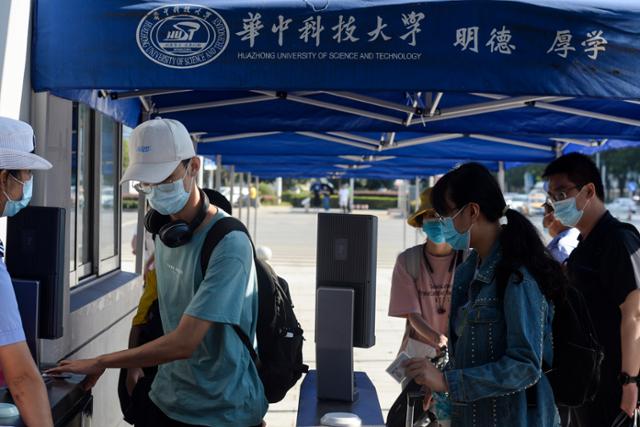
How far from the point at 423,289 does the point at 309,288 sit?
30.3ft

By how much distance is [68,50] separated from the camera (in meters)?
Answer: 3.08

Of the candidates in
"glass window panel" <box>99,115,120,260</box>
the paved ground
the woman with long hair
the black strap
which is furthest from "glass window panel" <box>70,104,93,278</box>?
the woman with long hair

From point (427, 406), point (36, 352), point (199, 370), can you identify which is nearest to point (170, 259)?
point (199, 370)

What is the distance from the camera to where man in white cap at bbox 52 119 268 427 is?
97.7 inches

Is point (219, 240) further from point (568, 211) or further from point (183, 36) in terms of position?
point (568, 211)

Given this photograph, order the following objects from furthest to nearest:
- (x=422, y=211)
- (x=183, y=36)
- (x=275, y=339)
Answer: (x=422, y=211)
(x=183, y=36)
(x=275, y=339)

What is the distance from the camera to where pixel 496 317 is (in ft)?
7.97

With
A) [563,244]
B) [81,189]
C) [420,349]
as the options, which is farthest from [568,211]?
[81,189]

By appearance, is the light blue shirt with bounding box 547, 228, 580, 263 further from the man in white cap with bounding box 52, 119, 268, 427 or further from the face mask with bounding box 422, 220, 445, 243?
the man in white cap with bounding box 52, 119, 268, 427

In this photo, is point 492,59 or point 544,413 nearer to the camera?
point 544,413

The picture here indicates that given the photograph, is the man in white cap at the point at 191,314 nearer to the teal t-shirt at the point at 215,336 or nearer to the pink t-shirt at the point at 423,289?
the teal t-shirt at the point at 215,336

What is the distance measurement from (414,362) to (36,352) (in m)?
1.30

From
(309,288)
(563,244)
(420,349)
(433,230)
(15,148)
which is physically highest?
(15,148)

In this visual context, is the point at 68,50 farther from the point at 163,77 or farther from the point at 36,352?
the point at 36,352
